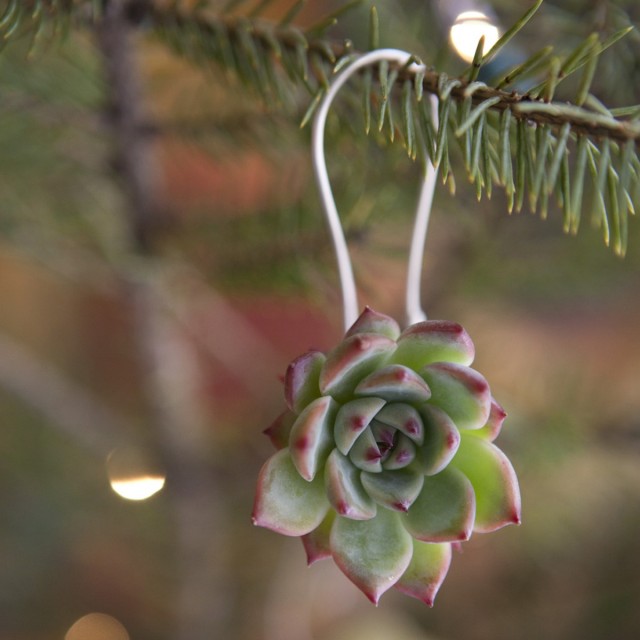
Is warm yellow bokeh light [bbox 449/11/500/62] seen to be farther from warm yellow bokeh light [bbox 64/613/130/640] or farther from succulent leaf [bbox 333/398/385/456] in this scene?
warm yellow bokeh light [bbox 64/613/130/640]

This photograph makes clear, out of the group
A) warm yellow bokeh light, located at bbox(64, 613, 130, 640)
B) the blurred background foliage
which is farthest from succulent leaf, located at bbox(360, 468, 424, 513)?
warm yellow bokeh light, located at bbox(64, 613, 130, 640)

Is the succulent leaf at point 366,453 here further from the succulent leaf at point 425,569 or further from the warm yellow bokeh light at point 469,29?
the warm yellow bokeh light at point 469,29

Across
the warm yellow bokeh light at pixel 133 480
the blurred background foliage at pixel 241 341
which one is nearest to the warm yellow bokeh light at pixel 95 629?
the blurred background foliage at pixel 241 341

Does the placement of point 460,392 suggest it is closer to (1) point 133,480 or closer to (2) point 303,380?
(2) point 303,380

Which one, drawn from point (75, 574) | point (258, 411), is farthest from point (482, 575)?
point (75, 574)

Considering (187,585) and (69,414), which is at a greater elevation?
(69,414)

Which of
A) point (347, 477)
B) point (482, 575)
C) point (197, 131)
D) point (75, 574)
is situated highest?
point (197, 131)

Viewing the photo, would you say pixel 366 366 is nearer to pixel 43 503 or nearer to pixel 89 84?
pixel 89 84
